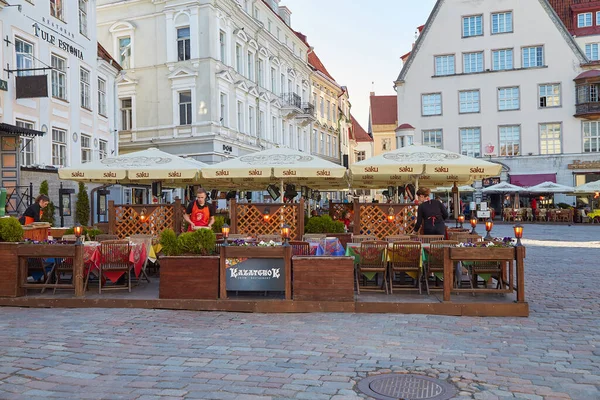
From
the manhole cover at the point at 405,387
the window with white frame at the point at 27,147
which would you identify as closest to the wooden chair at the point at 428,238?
the manhole cover at the point at 405,387

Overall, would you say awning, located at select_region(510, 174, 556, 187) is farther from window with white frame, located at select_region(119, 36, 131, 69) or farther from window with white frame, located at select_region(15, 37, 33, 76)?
window with white frame, located at select_region(15, 37, 33, 76)

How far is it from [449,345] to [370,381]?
165 centimetres

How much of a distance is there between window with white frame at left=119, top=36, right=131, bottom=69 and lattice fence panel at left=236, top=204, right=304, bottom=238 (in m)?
25.2

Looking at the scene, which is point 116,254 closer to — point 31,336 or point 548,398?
point 31,336

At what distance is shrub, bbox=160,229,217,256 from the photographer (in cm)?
835

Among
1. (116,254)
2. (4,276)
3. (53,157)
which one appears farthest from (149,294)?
(53,157)

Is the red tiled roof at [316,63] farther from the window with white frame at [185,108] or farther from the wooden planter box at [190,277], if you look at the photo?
the wooden planter box at [190,277]

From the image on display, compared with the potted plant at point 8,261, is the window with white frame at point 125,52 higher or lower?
higher

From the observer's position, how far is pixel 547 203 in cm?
3988

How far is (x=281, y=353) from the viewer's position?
19.3 ft

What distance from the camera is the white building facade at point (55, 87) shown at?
19.1m

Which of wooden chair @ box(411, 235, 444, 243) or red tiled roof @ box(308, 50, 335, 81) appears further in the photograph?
red tiled roof @ box(308, 50, 335, 81)

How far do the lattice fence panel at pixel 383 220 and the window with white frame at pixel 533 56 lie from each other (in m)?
34.7

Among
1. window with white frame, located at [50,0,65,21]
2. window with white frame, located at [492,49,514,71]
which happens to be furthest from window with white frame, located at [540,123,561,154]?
window with white frame, located at [50,0,65,21]
